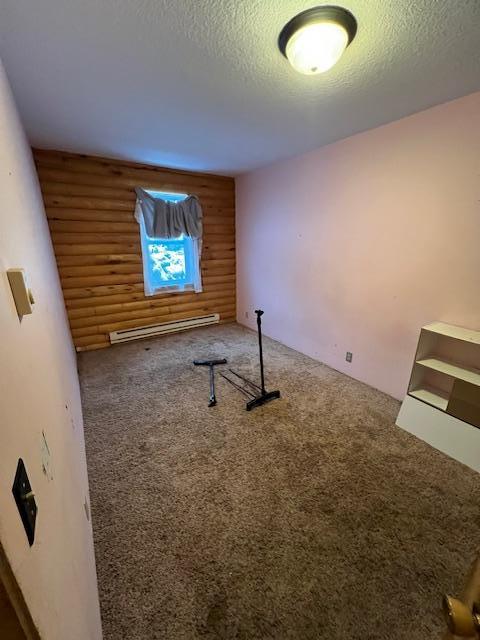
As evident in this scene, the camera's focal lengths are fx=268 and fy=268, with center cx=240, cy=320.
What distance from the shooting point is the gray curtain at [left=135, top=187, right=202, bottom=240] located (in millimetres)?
3543

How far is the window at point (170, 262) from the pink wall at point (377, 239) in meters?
1.09

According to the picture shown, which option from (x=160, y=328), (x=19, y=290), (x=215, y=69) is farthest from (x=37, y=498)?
(x=160, y=328)

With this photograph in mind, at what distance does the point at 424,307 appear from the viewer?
222cm

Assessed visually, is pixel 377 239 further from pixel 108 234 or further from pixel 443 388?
pixel 108 234

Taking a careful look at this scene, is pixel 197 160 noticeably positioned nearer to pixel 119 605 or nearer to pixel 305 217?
pixel 305 217

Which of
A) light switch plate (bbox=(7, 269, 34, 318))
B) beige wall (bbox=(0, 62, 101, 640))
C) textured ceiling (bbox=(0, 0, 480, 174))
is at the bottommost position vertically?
beige wall (bbox=(0, 62, 101, 640))

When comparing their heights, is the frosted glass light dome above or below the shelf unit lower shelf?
above

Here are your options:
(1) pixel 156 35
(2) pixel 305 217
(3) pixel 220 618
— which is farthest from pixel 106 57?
(3) pixel 220 618

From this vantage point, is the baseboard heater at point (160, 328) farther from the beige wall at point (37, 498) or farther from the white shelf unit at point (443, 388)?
the white shelf unit at point (443, 388)

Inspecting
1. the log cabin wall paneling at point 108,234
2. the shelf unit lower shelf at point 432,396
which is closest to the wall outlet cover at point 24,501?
the shelf unit lower shelf at point 432,396

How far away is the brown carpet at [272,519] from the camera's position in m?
1.12

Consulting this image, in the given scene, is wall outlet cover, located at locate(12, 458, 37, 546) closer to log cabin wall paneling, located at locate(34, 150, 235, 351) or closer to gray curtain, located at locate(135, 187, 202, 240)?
log cabin wall paneling, located at locate(34, 150, 235, 351)

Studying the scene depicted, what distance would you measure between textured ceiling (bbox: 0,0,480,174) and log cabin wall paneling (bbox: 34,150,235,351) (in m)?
0.63

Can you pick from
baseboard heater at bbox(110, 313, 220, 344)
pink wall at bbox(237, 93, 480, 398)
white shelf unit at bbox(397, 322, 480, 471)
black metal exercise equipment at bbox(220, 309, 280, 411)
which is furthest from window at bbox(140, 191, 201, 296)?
white shelf unit at bbox(397, 322, 480, 471)
